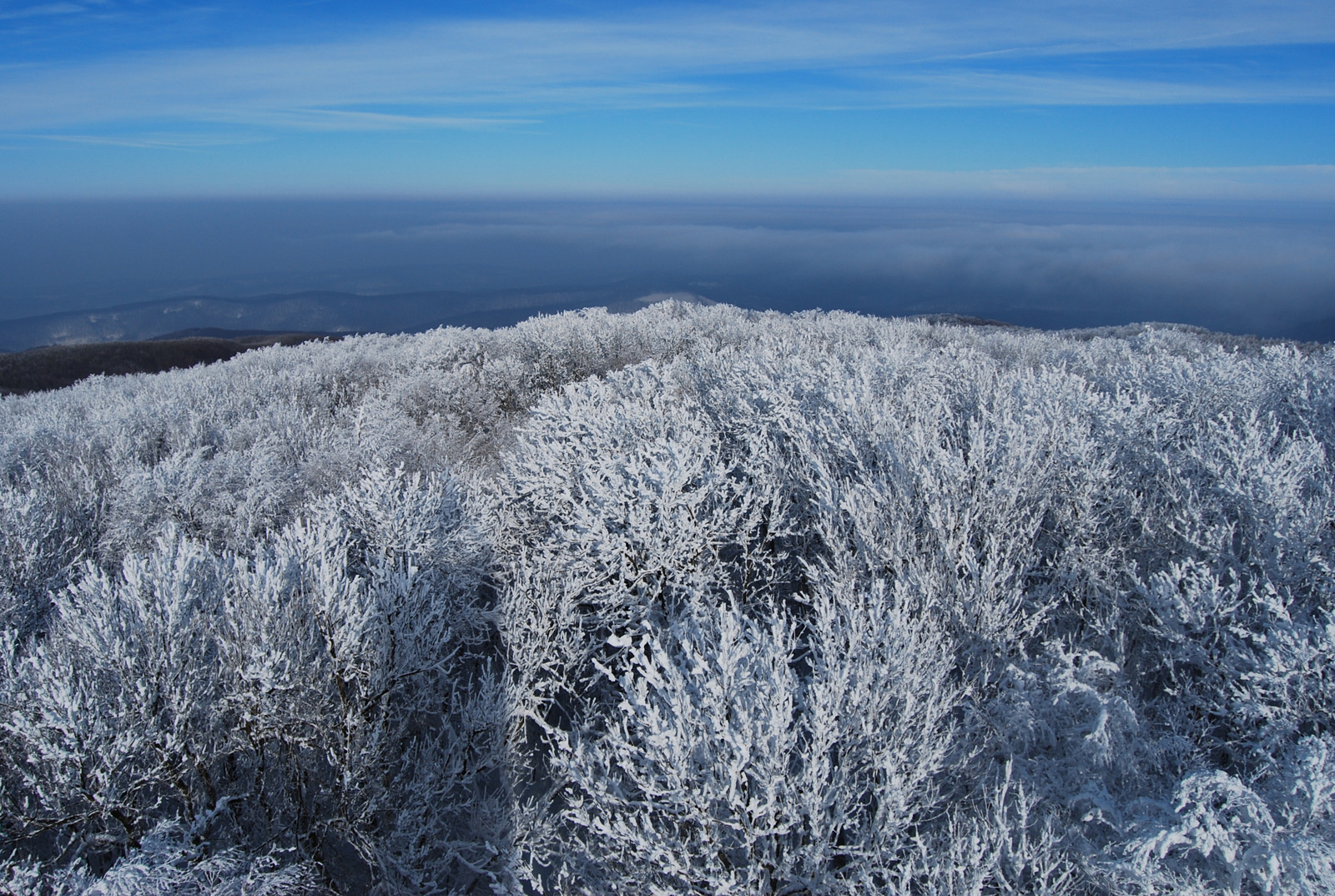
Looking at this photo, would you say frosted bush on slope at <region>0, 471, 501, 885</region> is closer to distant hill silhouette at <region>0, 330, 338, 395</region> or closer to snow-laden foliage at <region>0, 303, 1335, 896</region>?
snow-laden foliage at <region>0, 303, 1335, 896</region>

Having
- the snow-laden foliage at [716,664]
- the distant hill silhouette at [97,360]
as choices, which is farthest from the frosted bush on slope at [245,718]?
the distant hill silhouette at [97,360]

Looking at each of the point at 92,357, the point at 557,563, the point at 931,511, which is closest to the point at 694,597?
the point at 557,563

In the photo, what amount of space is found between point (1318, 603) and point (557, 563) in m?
7.40

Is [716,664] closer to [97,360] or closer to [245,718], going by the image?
[245,718]

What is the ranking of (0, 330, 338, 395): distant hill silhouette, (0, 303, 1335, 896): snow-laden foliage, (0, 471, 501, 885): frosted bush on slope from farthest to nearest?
(0, 330, 338, 395): distant hill silhouette
(0, 471, 501, 885): frosted bush on slope
(0, 303, 1335, 896): snow-laden foliage

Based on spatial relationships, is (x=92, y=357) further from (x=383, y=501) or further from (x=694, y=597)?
(x=694, y=597)

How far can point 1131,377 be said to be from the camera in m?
11.6

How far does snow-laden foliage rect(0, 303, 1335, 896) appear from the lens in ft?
12.9

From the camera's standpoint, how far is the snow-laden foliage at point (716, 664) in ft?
12.9

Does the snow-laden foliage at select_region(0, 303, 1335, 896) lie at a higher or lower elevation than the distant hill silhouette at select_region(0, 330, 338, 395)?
lower

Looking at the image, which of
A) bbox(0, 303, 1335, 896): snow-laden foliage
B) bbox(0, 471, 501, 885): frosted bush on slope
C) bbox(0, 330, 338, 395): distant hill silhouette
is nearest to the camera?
bbox(0, 303, 1335, 896): snow-laden foliage

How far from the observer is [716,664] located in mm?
4457

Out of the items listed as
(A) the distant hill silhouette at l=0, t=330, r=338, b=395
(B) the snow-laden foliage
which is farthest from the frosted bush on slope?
(A) the distant hill silhouette at l=0, t=330, r=338, b=395

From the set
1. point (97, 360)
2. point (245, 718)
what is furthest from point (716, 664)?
point (97, 360)
